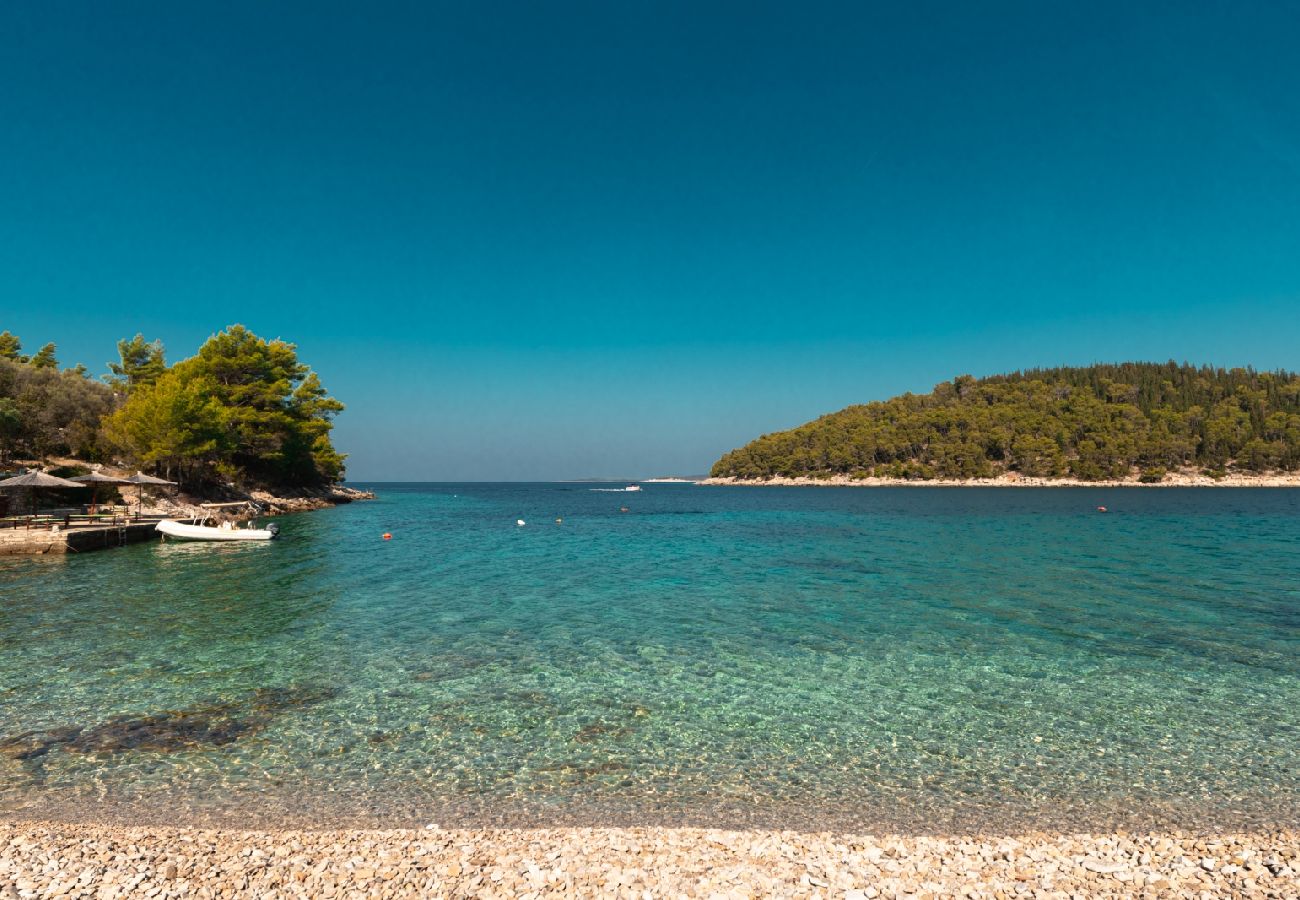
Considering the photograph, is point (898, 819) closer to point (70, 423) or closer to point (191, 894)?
point (191, 894)

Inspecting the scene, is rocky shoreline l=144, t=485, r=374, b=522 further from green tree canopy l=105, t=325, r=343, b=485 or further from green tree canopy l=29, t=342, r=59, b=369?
green tree canopy l=29, t=342, r=59, b=369

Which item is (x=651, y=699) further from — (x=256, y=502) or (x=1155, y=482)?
(x=1155, y=482)

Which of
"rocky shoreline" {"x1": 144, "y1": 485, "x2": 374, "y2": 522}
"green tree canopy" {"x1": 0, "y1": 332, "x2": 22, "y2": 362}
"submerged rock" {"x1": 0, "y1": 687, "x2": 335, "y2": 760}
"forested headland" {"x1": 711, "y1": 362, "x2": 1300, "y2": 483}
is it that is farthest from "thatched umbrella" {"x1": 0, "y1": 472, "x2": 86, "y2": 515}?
"forested headland" {"x1": 711, "y1": 362, "x2": 1300, "y2": 483}

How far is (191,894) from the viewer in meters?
5.57

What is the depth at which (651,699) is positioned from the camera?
11633 millimetres

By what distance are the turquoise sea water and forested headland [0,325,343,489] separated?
91.5 feet

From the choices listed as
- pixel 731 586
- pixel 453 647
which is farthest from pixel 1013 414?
pixel 453 647

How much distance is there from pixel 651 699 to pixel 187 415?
53.8 meters

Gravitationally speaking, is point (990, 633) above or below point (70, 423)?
below

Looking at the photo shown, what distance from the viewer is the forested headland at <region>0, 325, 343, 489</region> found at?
49.4m

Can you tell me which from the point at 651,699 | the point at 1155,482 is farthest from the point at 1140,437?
the point at 651,699

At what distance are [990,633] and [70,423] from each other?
6894 centimetres

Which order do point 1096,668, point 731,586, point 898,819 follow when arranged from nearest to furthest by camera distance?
point 898,819 → point 1096,668 → point 731,586

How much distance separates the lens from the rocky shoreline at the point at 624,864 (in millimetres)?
5699
